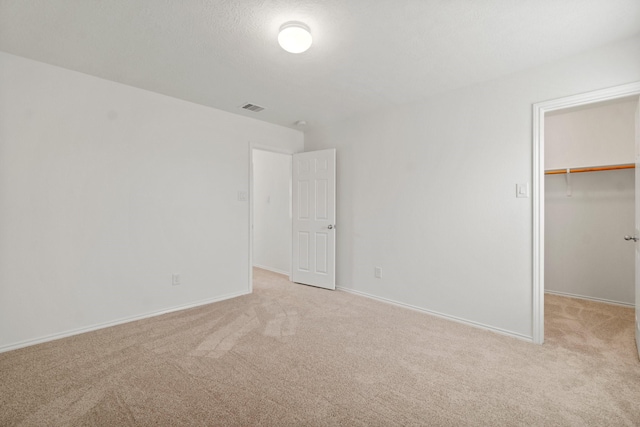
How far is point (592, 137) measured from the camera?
3.69 m

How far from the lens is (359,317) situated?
127 inches

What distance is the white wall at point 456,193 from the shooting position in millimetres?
2686

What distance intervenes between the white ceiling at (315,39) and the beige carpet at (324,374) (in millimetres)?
2412

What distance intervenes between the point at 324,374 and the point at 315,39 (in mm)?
2423

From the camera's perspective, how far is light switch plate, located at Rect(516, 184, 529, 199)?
8.84ft

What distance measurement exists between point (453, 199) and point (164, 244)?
320cm

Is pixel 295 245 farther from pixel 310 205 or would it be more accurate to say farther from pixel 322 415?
pixel 322 415

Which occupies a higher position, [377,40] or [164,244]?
[377,40]

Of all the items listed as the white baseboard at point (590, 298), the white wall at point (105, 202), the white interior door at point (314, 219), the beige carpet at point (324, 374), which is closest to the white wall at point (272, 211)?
the white interior door at point (314, 219)

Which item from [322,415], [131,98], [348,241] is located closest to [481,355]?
[322,415]

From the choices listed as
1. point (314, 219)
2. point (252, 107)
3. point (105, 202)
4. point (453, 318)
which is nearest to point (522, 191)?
point (453, 318)

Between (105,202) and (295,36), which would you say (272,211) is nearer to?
(105,202)

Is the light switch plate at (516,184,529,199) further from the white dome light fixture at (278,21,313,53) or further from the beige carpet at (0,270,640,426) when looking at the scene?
the white dome light fixture at (278,21,313,53)

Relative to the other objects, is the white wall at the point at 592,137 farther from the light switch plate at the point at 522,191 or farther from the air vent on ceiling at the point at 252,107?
the air vent on ceiling at the point at 252,107
